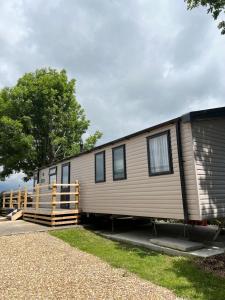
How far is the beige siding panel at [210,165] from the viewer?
7.11 meters

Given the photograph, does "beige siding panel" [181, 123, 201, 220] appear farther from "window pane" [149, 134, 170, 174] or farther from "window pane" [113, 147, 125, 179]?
"window pane" [113, 147, 125, 179]

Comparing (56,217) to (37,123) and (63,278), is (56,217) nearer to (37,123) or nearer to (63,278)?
(63,278)

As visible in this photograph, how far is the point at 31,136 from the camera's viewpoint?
859 inches

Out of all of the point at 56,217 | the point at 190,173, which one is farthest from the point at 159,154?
the point at 56,217

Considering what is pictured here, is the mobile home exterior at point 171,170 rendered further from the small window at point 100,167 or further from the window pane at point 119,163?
the small window at point 100,167

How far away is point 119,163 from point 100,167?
1.46 m

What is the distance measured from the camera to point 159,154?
830 cm

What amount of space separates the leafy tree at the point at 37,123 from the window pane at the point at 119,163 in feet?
42.5

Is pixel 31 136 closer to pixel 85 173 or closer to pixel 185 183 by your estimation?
pixel 85 173

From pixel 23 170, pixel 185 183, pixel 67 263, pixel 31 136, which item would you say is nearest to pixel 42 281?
pixel 67 263

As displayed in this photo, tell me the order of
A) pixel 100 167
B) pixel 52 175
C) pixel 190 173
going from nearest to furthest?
pixel 190 173, pixel 100 167, pixel 52 175

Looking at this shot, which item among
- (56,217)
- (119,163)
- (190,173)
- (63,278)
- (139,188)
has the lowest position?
(63,278)

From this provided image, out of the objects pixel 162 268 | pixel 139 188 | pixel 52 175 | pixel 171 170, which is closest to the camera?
pixel 162 268

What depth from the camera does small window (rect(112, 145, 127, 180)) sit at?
9942 millimetres
